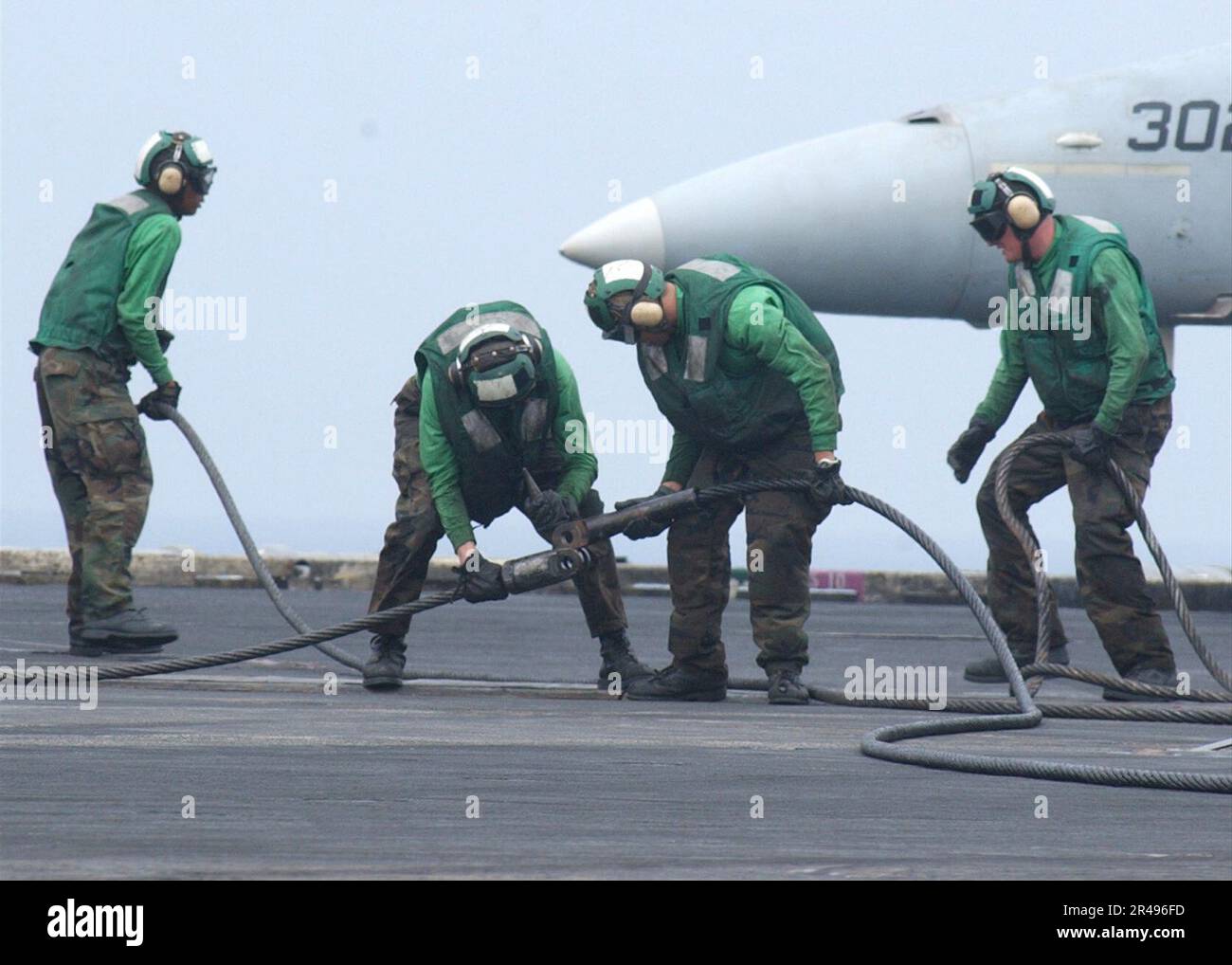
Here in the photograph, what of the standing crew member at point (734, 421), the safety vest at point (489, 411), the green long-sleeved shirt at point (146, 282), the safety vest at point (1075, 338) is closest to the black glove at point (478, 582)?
the safety vest at point (489, 411)

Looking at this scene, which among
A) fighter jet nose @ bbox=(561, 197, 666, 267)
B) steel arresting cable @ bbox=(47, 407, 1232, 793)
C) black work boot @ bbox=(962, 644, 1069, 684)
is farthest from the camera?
fighter jet nose @ bbox=(561, 197, 666, 267)

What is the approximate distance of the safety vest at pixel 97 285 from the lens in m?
8.22

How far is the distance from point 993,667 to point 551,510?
84.4 inches

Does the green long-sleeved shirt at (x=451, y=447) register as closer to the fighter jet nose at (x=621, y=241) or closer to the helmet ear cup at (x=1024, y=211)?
the helmet ear cup at (x=1024, y=211)

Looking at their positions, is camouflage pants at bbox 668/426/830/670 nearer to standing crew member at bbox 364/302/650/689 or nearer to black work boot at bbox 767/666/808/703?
black work boot at bbox 767/666/808/703

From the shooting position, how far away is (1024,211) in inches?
295

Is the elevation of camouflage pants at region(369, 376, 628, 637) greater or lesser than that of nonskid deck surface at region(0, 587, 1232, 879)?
greater

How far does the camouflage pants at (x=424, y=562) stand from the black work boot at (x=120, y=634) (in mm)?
1195

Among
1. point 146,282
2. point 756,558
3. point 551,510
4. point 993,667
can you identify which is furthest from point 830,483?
point 146,282

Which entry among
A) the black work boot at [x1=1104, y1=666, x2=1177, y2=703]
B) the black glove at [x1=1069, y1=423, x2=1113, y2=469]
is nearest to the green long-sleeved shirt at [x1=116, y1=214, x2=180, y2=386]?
the black glove at [x1=1069, y1=423, x2=1113, y2=469]

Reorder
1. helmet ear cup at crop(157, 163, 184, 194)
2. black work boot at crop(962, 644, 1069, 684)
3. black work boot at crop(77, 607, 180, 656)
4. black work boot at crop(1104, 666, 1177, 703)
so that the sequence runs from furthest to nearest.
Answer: helmet ear cup at crop(157, 163, 184, 194) → black work boot at crop(77, 607, 180, 656) → black work boot at crop(962, 644, 1069, 684) → black work boot at crop(1104, 666, 1177, 703)

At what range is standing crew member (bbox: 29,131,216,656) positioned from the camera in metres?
8.16

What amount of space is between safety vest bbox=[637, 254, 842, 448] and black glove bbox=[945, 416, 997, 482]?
1.39 m

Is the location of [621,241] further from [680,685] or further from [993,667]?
[680,685]
